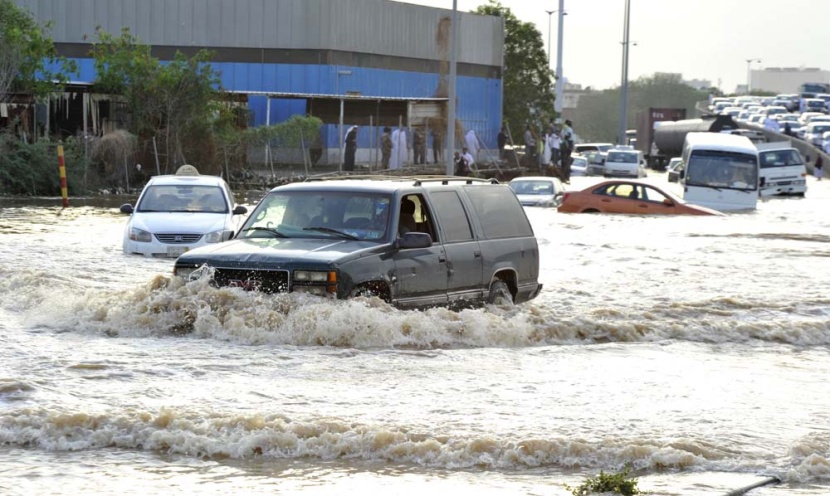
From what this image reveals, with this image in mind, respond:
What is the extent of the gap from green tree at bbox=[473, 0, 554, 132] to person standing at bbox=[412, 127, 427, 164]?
94.8 feet

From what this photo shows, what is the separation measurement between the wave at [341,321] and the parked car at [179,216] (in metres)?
4.50

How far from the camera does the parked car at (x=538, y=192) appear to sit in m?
37.3

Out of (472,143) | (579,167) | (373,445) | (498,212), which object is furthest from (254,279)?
(579,167)

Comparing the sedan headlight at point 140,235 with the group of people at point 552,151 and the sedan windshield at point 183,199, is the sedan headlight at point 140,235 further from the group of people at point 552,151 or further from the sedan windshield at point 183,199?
the group of people at point 552,151

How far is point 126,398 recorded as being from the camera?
404 inches

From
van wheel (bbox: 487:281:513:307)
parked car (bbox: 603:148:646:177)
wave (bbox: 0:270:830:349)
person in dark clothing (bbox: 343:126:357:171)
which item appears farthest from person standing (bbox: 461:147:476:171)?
van wheel (bbox: 487:281:513:307)

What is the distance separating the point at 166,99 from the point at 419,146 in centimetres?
982

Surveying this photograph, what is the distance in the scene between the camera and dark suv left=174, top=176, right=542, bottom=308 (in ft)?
41.5

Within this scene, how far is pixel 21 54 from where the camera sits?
3603cm

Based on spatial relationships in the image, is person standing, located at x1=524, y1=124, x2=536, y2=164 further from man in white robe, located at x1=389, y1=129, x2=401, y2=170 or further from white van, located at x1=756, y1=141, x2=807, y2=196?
man in white robe, located at x1=389, y1=129, x2=401, y2=170

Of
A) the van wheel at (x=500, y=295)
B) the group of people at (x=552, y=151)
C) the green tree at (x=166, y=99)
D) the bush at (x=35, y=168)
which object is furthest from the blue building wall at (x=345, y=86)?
the van wheel at (x=500, y=295)

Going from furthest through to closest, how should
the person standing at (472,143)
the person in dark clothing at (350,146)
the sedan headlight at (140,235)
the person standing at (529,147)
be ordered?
the person standing at (529,147)
the person standing at (472,143)
the person in dark clothing at (350,146)
the sedan headlight at (140,235)

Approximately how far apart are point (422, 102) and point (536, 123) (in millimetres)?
29187

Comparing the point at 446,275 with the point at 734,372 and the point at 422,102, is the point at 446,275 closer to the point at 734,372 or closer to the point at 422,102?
the point at 734,372
